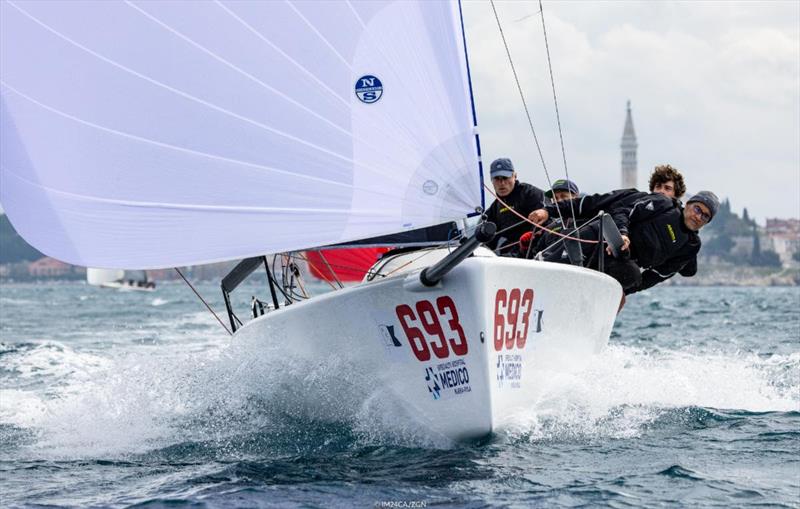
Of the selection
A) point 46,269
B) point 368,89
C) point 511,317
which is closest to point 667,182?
point 511,317

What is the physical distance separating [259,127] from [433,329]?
3.95 ft

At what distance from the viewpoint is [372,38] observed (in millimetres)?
5102

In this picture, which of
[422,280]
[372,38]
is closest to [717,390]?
[422,280]

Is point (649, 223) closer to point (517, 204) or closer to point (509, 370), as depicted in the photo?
point (517, 204)

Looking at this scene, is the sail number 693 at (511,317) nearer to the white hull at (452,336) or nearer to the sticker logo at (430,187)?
the white hull at (452,336)

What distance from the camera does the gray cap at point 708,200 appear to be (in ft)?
21.4

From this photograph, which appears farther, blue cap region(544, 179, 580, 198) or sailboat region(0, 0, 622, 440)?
blue cap region(544, 179, 580, 198)

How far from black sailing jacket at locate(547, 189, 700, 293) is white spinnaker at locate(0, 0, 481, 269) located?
6.25 ft

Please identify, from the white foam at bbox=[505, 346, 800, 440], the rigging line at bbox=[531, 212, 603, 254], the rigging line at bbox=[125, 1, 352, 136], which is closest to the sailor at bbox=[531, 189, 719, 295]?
the rigging line at bbox=[531, 212, 603, 254]

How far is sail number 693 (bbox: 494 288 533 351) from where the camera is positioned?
16.9ft

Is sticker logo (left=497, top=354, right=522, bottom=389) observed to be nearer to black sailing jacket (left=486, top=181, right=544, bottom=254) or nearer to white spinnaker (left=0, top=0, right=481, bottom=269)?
white spinnaker (left=0, top=0, right=481, bottom=269)

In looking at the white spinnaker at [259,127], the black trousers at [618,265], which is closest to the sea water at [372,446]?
the black trousers at [618,265]

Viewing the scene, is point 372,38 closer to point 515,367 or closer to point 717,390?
point 515,367

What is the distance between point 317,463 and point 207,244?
43.8 inches
